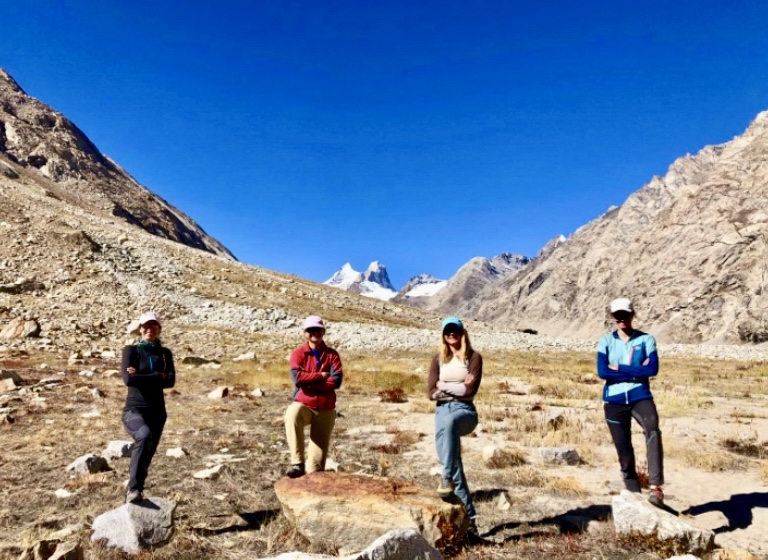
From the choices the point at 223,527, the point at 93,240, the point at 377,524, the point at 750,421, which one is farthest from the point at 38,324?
the point at 750,421

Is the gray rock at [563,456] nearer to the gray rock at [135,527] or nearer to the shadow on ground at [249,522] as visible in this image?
the shadow on ground at [249,522]

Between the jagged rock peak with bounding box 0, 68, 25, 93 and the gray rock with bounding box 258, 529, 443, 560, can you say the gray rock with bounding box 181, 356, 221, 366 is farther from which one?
the jagged rock peak with bounding box 0, 68, 25, 93

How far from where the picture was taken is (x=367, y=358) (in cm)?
3294

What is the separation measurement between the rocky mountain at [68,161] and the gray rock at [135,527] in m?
114

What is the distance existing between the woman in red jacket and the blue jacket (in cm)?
396

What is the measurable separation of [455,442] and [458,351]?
1180 millimetres

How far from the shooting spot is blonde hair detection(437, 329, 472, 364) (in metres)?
6.71

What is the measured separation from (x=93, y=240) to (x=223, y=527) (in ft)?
175

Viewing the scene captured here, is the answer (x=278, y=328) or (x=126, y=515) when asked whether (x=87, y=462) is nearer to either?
(x=126, y=515)

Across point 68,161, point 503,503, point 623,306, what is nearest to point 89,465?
point 503,503

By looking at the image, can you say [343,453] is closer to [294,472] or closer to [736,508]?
[294,472]

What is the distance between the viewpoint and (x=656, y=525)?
6.16 meters

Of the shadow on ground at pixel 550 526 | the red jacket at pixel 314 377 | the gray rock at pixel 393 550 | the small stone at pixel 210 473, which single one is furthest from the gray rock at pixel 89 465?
the shadow on ground at pixel 550 526

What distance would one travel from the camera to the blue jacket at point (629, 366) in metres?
7.02
